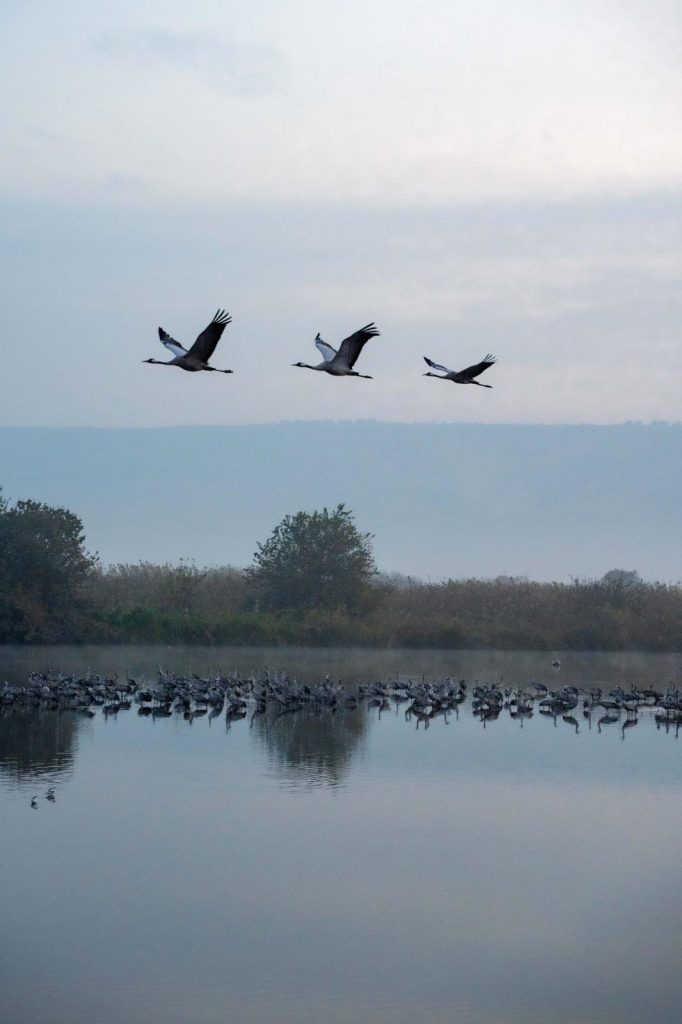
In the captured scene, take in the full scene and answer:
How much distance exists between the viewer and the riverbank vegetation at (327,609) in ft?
135

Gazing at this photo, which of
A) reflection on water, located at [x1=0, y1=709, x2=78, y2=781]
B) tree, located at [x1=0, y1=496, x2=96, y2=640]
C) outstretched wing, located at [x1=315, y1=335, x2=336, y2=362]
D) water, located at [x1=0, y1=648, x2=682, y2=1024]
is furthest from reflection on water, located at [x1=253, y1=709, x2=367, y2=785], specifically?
tree, located at [x1=0, y1=496, x2=96, y2=640]

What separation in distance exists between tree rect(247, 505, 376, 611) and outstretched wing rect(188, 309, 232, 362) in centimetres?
3129

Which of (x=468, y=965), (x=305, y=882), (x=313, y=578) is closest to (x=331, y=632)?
(x=313, y=578)

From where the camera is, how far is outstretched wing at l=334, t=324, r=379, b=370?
561 inches

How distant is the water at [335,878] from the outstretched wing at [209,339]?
16.6 ft

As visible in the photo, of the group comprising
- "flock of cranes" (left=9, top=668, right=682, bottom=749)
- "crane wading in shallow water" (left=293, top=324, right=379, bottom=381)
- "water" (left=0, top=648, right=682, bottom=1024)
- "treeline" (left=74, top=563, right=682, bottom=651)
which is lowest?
"water" (left=0, top=648, right=682, bottom=1024)

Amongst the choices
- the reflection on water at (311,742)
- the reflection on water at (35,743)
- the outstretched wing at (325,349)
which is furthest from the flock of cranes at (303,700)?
the outstretched wing at (325,349)

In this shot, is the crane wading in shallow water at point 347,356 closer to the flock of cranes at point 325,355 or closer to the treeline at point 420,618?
the flock of cranes at point 325,355

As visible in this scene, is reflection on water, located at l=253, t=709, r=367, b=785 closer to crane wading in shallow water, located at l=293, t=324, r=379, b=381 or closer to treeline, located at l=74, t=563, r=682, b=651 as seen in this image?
crane wading in shallow water, located at l=293, t=324, r=379, b=381

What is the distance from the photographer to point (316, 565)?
148 feet

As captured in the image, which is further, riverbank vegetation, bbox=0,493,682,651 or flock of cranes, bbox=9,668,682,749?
riverbank vegetation, bbox=0,493,682,651

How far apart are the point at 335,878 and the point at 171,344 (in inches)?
224

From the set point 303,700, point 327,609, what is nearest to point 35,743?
point 303,700

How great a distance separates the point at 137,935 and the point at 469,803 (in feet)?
25.1
